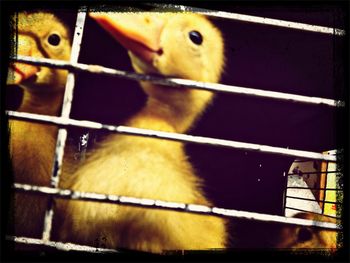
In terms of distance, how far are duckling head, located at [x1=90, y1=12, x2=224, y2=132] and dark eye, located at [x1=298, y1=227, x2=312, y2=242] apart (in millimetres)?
901

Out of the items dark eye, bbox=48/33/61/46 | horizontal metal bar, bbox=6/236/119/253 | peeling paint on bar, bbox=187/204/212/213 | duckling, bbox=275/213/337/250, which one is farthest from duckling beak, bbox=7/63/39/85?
duckling, bbox=275/213/337/250

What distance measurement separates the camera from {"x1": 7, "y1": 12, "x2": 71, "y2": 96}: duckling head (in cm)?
158

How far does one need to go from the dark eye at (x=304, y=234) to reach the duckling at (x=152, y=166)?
0.44 metres

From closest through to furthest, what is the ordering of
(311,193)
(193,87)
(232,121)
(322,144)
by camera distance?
(193,87) → (232,121) → (322,144) → (311,193)

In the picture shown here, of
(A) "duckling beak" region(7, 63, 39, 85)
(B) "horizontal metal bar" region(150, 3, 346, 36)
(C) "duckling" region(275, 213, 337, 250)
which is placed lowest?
(C) "duckling" region(275, 213, 337, 250)

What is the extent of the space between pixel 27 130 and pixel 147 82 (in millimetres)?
732

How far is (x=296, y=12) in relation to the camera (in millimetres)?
1595

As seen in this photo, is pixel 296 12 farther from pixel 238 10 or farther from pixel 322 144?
pixel 322 144

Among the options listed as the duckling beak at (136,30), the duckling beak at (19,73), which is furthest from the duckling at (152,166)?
the duckling beak at (19,73)

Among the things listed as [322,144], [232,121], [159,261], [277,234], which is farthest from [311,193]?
[159,261]

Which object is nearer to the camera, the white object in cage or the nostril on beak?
the nostril on beak

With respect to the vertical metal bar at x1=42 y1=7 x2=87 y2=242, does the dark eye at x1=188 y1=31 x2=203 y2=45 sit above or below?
above

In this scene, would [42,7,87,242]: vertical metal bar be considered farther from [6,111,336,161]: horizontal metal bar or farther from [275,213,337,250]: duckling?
[275,213,337,250]: duckling

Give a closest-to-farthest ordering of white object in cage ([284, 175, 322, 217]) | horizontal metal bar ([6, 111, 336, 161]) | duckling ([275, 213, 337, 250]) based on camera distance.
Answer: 1. horizontal metal bar ([6, 111, 336, 161])
2. duckling ([275, 213, 337, 250])
3. white object in cage ([284, 175, 322, 217])
